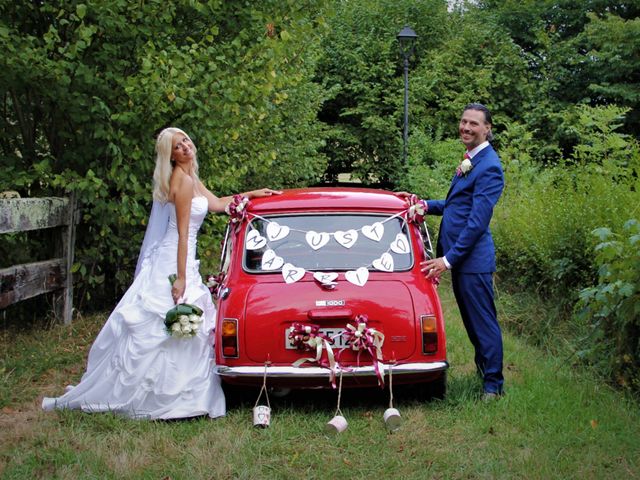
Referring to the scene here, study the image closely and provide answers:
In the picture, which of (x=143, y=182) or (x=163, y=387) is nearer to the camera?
(x=163, y=387)

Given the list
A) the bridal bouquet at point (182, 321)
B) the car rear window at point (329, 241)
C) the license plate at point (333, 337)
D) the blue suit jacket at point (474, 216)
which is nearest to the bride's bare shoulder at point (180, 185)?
the car rear window at point (329, 241)

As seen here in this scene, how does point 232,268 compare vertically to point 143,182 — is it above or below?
below

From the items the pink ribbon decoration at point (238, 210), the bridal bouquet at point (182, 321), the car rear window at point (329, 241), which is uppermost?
the pink ribbon decoration at point (238, 210)

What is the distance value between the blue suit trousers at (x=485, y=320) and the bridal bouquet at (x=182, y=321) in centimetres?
203

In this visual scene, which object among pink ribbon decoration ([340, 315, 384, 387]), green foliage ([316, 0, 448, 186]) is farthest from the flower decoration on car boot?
green foliage ([316, 0, 448, 186])

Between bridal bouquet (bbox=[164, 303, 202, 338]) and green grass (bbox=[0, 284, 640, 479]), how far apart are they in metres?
0.65

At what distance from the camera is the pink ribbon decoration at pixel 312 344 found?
582 centimetres

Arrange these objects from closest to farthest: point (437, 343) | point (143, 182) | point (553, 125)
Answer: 1. point (437, 343)
2. point (143, 182)
3. point (553, 125)

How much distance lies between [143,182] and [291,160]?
22.3 feet

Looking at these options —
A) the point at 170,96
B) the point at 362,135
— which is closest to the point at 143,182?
the point at 170,96

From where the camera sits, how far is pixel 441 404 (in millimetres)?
6320

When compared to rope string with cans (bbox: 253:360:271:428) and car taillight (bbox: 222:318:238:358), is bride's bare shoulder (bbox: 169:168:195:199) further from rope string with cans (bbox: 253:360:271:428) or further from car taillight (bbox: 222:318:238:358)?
rope string with cans (bbox: 253:360:271:428)

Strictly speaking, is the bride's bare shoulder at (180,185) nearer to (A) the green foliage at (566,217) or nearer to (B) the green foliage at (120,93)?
(B) the green foliage at (120,93)

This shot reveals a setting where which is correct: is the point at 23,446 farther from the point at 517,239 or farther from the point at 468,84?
the point at 468,84
